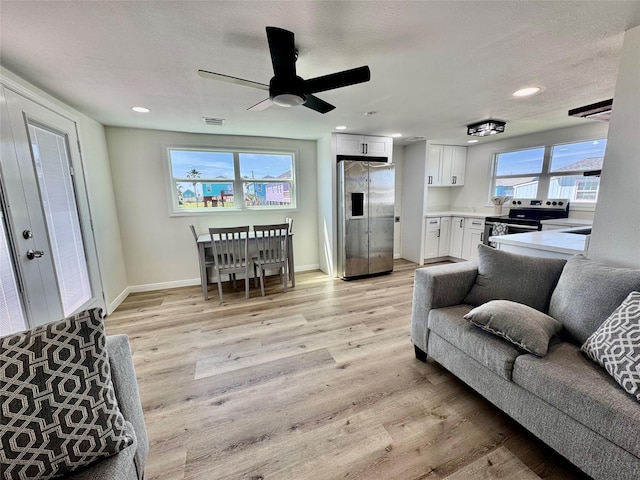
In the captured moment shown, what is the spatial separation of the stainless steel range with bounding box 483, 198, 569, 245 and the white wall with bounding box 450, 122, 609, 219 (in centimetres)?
19

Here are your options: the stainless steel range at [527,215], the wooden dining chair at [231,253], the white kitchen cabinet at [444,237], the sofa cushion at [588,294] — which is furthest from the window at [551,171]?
the wooden dining chair at [231,253]

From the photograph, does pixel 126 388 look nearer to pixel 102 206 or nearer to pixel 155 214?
pixel 102 206

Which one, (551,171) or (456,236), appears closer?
(551,171)

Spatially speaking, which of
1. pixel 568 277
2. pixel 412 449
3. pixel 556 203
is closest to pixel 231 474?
pixel 412 449

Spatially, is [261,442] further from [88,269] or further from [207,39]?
[88,269]

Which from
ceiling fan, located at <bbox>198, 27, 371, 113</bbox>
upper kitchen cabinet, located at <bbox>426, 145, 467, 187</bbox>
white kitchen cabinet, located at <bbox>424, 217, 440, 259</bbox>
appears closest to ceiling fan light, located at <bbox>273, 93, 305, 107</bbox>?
ceiling fan, located at <bbox>198, 27, 371, 113</bbox>

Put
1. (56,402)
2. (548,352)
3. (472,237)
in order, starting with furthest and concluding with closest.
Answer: (472,237) → (548,352) → (56,402)

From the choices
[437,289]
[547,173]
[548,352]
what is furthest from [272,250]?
[547,173]

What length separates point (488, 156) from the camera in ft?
16.1

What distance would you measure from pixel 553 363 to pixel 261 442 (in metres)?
1.59

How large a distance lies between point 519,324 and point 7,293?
3.18 m

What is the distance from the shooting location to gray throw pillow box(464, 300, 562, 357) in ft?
4.44

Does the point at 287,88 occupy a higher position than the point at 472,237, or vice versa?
the point at 287,88

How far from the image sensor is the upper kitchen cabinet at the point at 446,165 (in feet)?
16.2
